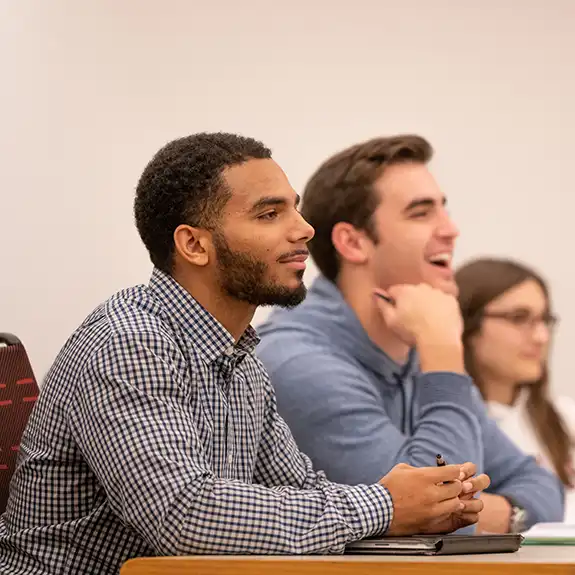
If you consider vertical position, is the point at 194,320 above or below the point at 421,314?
above

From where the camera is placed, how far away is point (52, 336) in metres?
2.22

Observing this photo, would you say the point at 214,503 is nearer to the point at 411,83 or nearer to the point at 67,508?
the point at 67,508

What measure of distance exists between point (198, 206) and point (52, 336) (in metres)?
0.80

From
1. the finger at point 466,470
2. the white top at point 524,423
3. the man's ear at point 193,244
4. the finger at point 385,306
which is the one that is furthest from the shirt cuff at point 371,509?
the white top at point 524,423

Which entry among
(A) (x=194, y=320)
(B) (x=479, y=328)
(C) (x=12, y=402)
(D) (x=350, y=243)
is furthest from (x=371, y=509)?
(B) (x=479, y=328)

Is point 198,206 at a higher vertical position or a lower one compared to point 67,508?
higher

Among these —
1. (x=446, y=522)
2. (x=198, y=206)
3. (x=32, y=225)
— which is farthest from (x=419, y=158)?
(x=446, y=522)

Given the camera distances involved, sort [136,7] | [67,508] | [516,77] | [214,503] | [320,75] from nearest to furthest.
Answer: [214,503], [67,508], [136,7], [320,75], [516,77]

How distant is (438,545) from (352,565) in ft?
0.49

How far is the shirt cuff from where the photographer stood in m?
1.30

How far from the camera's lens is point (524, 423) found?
111 inches

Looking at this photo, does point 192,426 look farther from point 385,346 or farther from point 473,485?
point 385,346

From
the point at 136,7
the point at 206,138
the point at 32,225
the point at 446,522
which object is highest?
the point at 136,7

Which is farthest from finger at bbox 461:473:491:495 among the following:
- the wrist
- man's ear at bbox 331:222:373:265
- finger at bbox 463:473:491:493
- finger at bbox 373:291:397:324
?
man's ear at bbox 331:222:373:265
